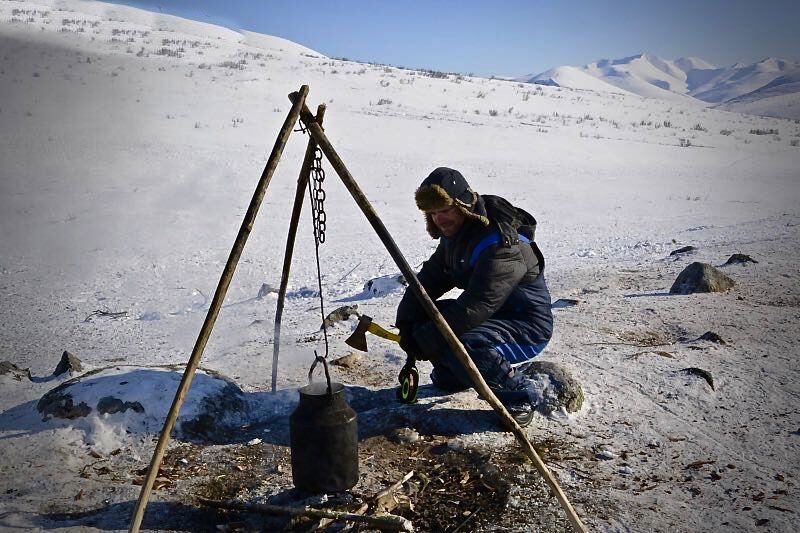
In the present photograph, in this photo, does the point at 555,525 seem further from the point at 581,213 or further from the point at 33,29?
the point at 33,29

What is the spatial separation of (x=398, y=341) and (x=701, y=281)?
12.7 feet

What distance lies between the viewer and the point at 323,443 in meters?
2.71

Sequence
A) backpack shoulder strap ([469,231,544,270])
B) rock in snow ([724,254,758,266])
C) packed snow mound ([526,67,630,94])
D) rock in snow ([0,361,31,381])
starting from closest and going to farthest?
backpack shoulder strap ([469,231,544,270]), rock in snow ([0,361,31,381]), rock in snow ([724,254,758,266]), packed snow mound ([526,67,630,94])

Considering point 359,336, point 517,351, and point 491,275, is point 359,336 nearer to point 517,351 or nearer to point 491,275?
point 491,275

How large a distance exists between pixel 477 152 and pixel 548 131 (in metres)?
4.34

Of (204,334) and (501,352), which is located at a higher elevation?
(204,334)

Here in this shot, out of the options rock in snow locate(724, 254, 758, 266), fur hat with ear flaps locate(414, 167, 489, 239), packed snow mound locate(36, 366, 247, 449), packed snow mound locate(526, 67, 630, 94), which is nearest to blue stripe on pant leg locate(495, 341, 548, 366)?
fur hat with ear flaps locate(414, 167, 489, 239)

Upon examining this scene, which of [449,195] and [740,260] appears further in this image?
[740,260]

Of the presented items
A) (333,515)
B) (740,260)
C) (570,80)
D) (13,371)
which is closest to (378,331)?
(333,515)

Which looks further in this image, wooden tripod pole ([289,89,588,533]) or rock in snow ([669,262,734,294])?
rock in snow ([669,262,734,294])

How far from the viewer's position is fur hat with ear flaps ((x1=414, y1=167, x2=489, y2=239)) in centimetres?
326

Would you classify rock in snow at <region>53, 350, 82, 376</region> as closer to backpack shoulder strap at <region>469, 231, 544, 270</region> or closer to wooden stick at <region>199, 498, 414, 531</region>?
wooden stick at <region>199, 498, 414, 531</region>

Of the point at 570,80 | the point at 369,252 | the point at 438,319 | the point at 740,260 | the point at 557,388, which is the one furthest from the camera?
the point at 570,80

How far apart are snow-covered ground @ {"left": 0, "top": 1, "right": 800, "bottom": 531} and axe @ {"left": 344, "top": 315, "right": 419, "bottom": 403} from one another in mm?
188
